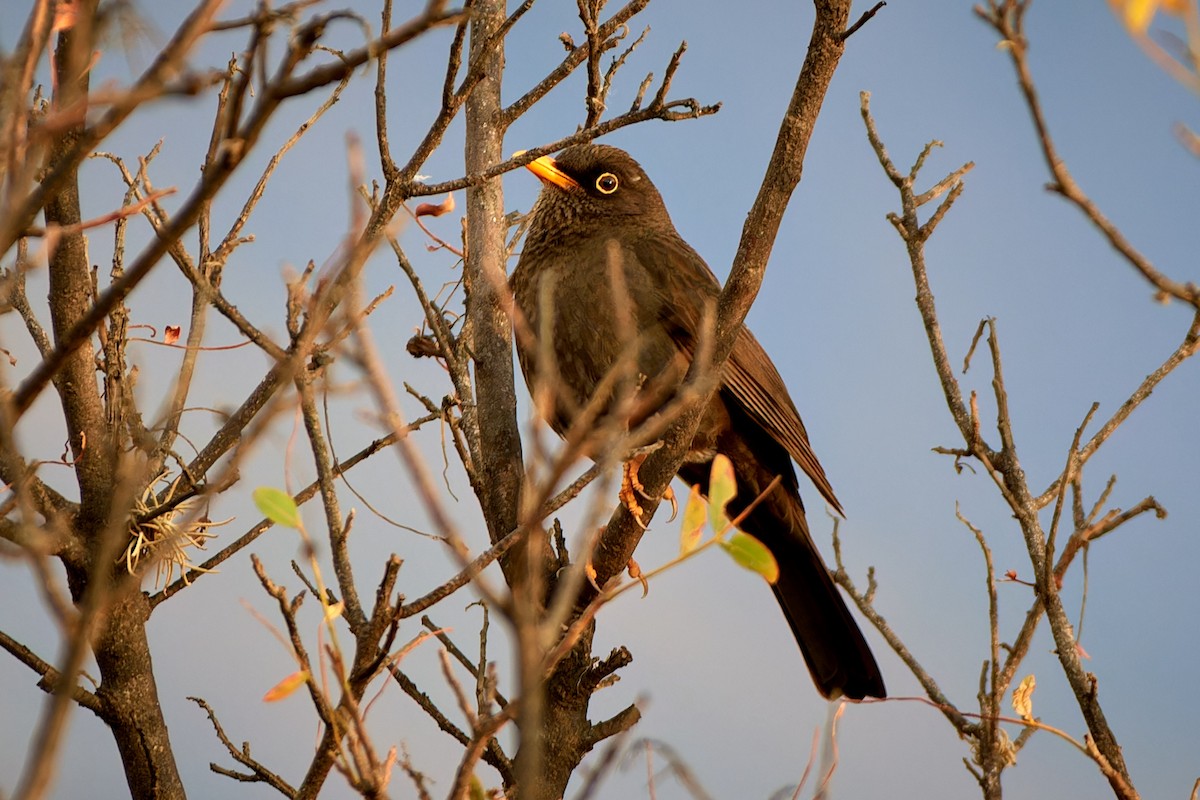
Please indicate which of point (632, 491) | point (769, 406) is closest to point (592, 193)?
Result: point (769, 406)

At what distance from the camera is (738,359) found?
4273 mm

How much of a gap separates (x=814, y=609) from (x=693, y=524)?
8.78 ft

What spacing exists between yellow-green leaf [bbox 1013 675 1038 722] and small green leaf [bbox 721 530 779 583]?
138 cm

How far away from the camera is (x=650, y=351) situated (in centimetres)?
411

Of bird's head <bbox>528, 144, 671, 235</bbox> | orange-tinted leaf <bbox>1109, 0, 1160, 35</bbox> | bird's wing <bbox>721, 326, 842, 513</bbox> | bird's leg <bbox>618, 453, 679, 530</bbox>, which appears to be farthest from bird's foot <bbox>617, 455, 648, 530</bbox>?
orange-tinted leaf <bbox>1109, 0, 1160, 35</bbox>

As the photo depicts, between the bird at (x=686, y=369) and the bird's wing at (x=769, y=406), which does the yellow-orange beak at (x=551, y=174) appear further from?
the bird's wing at (x=769, y=406)

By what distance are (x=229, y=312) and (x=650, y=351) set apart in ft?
5.58

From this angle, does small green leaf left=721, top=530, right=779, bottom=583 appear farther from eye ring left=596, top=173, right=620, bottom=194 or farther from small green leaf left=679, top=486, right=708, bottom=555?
eye ring left=596, top=173, right=620, bottom=194

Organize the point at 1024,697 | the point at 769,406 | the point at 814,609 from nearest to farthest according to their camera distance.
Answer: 1. the point at 1024,697
2. the point at 769,406
3. the point at 814,609

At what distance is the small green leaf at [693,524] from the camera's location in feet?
6.13

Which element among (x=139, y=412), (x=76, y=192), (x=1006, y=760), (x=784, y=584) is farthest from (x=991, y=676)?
(x=76, y=192)

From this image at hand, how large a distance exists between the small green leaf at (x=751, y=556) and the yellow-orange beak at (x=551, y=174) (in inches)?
125

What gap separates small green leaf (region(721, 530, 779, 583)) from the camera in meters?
1.82

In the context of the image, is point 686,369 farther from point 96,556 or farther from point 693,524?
point 693,524
